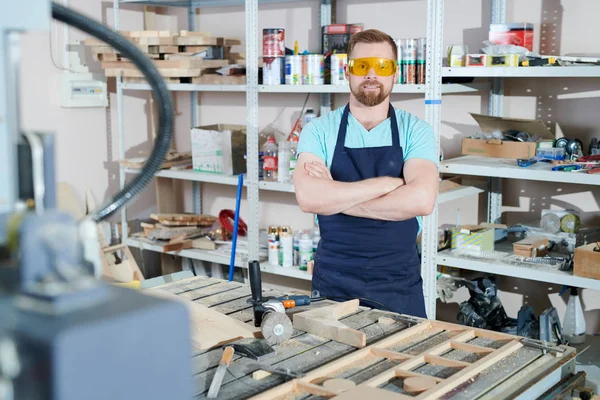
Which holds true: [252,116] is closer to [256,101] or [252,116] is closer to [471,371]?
[256,101]

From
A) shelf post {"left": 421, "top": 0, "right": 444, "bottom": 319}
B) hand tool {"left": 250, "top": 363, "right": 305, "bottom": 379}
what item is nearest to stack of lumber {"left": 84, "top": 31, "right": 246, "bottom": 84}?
shelf post {"left": 421, "top": 0, "right": 444, "bottom": 319}

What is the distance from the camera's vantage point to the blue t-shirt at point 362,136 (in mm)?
2666

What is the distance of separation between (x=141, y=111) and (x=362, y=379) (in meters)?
3.66

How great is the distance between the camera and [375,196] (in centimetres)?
253

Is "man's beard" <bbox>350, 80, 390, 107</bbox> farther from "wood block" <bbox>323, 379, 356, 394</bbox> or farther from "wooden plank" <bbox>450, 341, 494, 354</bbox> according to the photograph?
"wood block" <bbox>323, 379, 356, 394</bbox>

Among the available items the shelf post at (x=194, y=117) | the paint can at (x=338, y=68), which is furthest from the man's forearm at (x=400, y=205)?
the shelf post at (x=194, y=117)

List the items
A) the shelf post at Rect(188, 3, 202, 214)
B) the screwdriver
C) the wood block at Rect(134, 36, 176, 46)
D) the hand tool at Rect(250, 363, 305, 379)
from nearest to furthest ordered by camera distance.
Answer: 1. the hand tool at Rect(250, 363, 305, 379)
2. the screwdriver
3. the wood block at Rect(134, 36, 176, 46)
4. the shelf post at Rect(188, 3, 202, 214)

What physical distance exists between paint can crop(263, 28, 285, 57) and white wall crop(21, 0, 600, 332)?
107 mm

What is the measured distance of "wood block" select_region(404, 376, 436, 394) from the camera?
1431mm

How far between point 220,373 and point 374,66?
1521 mm

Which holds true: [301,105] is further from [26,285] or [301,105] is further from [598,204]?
[26,285]

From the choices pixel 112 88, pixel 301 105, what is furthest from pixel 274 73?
Result: pixel 112 88

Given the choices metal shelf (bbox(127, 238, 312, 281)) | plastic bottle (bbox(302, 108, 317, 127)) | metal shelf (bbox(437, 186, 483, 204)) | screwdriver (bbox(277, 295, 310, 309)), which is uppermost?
plastic bottle (bbox(302, 108, 317, 127))

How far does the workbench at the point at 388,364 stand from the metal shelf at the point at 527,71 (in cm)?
151
